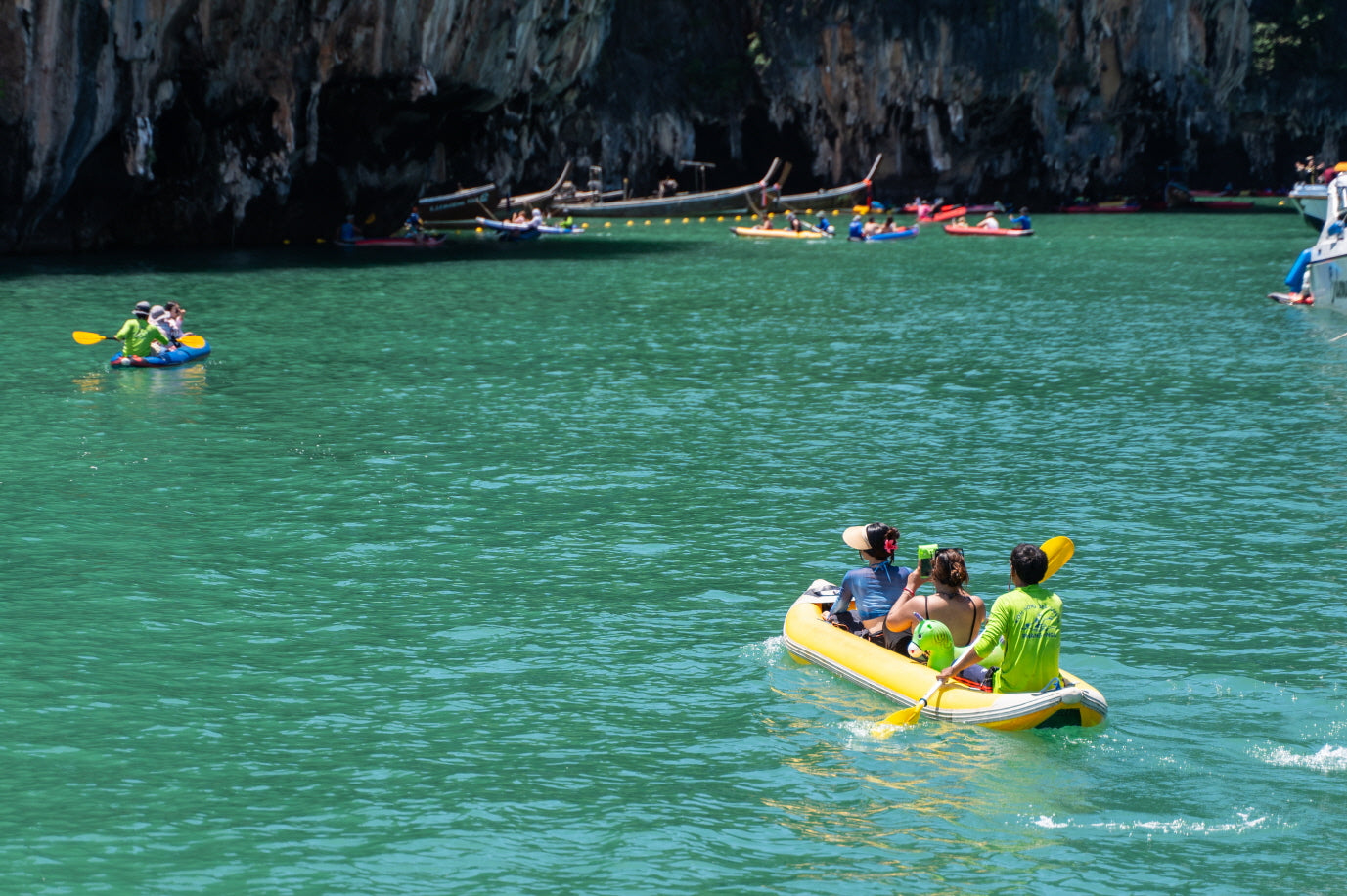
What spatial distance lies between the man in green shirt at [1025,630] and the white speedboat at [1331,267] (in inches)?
1122

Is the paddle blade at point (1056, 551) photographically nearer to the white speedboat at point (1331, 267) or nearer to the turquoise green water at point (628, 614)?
the turquoise green water at point (628, 614)

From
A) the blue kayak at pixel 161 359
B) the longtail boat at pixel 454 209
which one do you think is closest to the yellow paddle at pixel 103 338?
the blue kayak at pixel 161 359

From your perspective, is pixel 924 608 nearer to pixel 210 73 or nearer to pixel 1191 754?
pixel 1191 754

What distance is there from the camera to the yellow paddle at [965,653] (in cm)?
1036

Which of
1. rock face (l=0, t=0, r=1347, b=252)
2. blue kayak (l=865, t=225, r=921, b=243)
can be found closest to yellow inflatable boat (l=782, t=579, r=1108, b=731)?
rock face (l=0, t=0, r=1347, b=252)

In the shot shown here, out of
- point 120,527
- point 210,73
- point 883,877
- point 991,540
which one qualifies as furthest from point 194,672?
point 210,73

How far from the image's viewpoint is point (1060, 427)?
21172mm

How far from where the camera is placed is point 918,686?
10.7 meters

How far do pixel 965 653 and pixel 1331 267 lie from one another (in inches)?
1156

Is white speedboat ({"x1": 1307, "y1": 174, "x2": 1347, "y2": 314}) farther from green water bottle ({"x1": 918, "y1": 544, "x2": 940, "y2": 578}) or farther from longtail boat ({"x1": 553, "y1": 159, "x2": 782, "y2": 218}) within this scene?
longtail boat ({"x1": 553, "y1": 159, "x2": 782, "y2": 218})

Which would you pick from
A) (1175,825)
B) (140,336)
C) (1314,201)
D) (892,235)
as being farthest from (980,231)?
(1175,825)

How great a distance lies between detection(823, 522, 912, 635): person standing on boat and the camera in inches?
458

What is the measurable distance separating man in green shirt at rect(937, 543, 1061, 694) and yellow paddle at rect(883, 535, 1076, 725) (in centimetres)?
12

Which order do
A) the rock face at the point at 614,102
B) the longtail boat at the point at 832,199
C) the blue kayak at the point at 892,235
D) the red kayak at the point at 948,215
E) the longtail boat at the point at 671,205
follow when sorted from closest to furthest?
the rock face at the point at 614,102
the blue kayak at the point at 892,235
the longtail boat at the point at 671,205
the red kayak at the point at 948,215
the longtail boat at the point at 832,199
